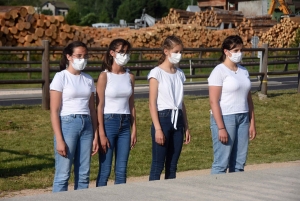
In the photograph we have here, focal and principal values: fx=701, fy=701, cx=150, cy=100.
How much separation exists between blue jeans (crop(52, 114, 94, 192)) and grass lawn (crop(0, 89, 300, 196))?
2.12 m

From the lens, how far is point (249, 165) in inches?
384

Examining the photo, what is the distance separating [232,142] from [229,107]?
1.16 feet

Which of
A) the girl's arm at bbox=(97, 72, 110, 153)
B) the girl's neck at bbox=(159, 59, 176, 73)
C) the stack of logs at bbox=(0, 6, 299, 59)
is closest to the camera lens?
the girl's arm at bbox=(97, 72, 110, 153)

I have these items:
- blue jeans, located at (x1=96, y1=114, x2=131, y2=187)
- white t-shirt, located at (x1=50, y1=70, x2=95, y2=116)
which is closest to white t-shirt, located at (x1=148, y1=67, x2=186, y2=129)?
blue jeans, located at (x1=96, y1=114, x2=131, y2=187)

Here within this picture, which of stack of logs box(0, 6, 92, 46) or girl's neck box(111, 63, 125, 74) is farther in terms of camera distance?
stack of logs box(0, 6, 92, 46)

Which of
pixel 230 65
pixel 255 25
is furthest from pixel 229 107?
pixel 255 25

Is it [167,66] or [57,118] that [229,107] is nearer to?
[167,66]

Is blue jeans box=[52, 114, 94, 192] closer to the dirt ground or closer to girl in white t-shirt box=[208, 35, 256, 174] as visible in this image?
girl in white t-shirt box=[208, 35, 256, 174]

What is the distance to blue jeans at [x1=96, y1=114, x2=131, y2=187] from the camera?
6.38 m

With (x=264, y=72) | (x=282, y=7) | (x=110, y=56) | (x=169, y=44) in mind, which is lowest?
(x=264, y=72)

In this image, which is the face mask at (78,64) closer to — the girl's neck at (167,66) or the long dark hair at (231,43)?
the girl's neck at (167,66)

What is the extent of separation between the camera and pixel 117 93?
6.34 m

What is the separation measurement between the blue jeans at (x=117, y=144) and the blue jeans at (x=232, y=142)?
933mm

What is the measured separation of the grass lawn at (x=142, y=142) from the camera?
9172mm
